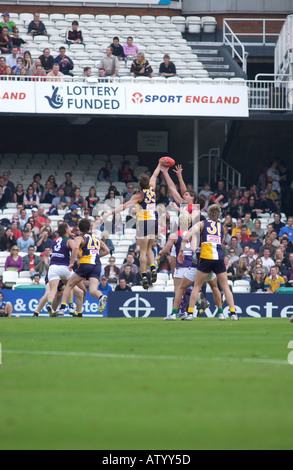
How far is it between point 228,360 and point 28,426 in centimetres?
365

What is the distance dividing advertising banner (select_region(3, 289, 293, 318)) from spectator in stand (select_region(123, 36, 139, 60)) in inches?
504

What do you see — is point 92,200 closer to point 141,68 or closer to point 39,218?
point 39,218

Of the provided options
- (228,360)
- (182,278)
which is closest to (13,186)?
(182,278)

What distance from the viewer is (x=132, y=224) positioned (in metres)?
28.6

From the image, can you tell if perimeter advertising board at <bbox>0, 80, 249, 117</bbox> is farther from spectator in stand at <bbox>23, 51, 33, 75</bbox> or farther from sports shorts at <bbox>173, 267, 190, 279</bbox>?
sports shorts at <bbox>173, 267, 190, 279</bbox>

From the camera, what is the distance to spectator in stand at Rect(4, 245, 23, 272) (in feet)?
81.6

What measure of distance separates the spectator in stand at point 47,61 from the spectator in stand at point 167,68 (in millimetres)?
3975

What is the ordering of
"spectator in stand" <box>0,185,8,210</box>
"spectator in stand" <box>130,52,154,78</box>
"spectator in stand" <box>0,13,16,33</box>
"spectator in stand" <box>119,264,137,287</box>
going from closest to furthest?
1. "spectator in stand" <box>119,264,137,287</box>
2. "spectator in stand" <box>0,185,8,210</box>
3. "spectator in stand" <box>130,52,154,78</box>
4. "spectator in stand" <box>0,13,16,33</box>

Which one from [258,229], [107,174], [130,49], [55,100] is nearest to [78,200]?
[107,174]

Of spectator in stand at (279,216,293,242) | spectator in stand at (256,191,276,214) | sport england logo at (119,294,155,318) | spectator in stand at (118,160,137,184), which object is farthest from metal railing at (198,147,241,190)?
sport england logo at (119,294,155,318)

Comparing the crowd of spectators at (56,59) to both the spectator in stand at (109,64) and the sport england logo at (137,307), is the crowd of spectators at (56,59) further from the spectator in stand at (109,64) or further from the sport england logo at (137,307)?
the sport england logo at (137,307)

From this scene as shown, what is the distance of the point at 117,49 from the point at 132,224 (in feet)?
24.1

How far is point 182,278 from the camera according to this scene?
1656 cm
